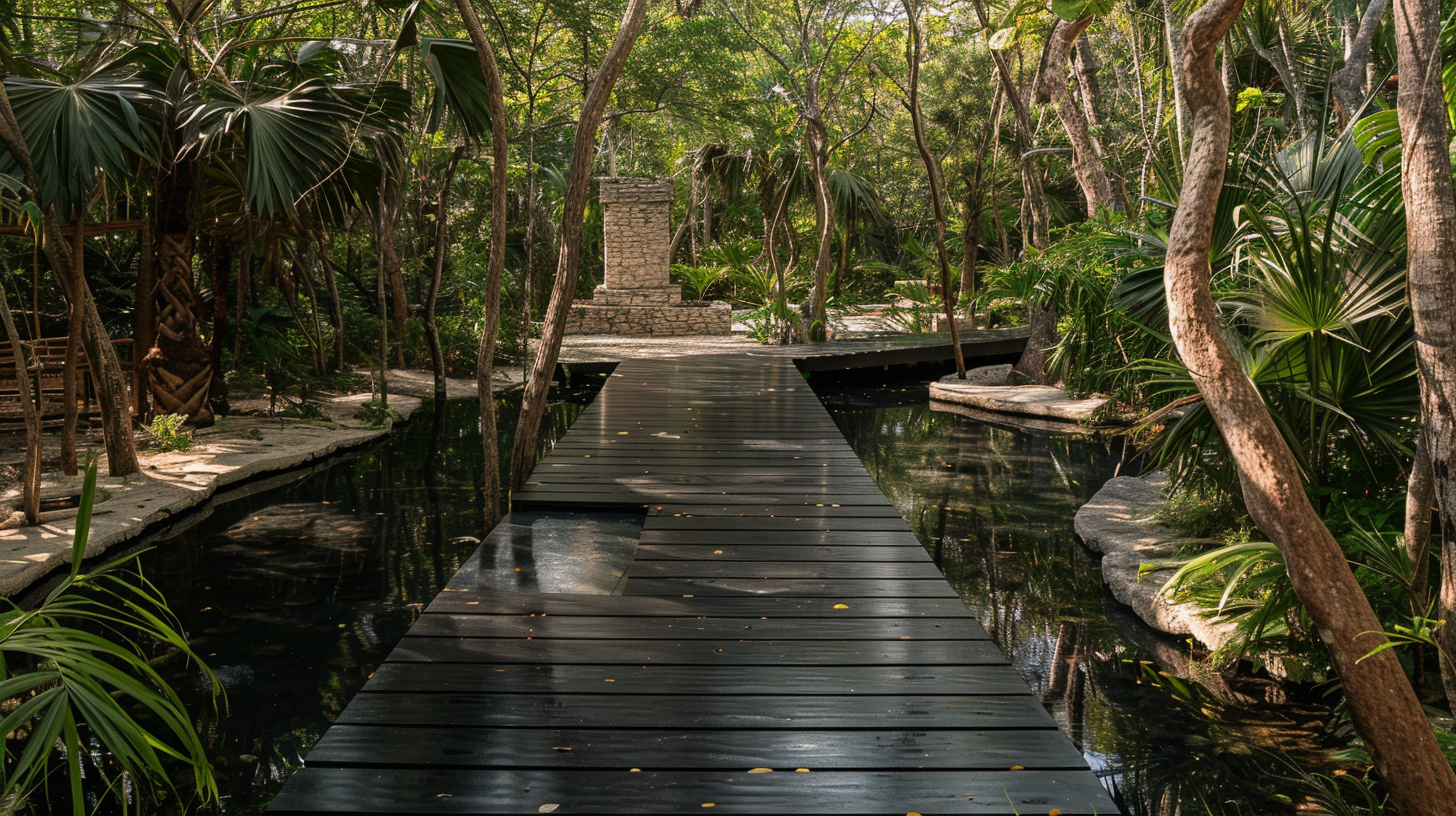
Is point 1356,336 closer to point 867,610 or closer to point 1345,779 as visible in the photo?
point 1345,779

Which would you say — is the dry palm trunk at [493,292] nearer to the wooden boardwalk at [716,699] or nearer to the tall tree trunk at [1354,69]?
the wooden boardwalk at [716,699]

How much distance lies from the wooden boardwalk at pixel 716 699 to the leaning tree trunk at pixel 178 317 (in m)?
5.39

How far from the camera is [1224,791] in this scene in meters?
3.03

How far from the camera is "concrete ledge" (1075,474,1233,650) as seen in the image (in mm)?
4305

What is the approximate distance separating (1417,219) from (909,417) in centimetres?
792

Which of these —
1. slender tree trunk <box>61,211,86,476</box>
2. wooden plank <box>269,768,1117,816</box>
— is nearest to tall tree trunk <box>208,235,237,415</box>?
slender tree trunk <box>61,211,86,476</box>

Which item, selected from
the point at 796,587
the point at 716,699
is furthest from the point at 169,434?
the point at 716,699

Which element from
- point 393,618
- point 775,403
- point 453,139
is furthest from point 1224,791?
point 453,139

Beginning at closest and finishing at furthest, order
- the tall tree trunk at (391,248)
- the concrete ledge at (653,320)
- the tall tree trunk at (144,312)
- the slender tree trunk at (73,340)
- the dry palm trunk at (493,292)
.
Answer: the dry palm trunk at (493,292) < the slender tree trunk at (73,340) < the tall tree trunk at (144,312) < the tall tree trunk at (391,248) < the concrete ledge at (653,320)

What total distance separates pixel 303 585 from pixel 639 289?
41.1 feet

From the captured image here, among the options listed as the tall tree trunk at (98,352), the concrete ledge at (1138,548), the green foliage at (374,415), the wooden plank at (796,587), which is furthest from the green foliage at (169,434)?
the concrete ledge at (1138,548)

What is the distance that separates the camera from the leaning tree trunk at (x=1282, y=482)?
8.41ft

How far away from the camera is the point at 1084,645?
426cm

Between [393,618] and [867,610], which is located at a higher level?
[867,610]
